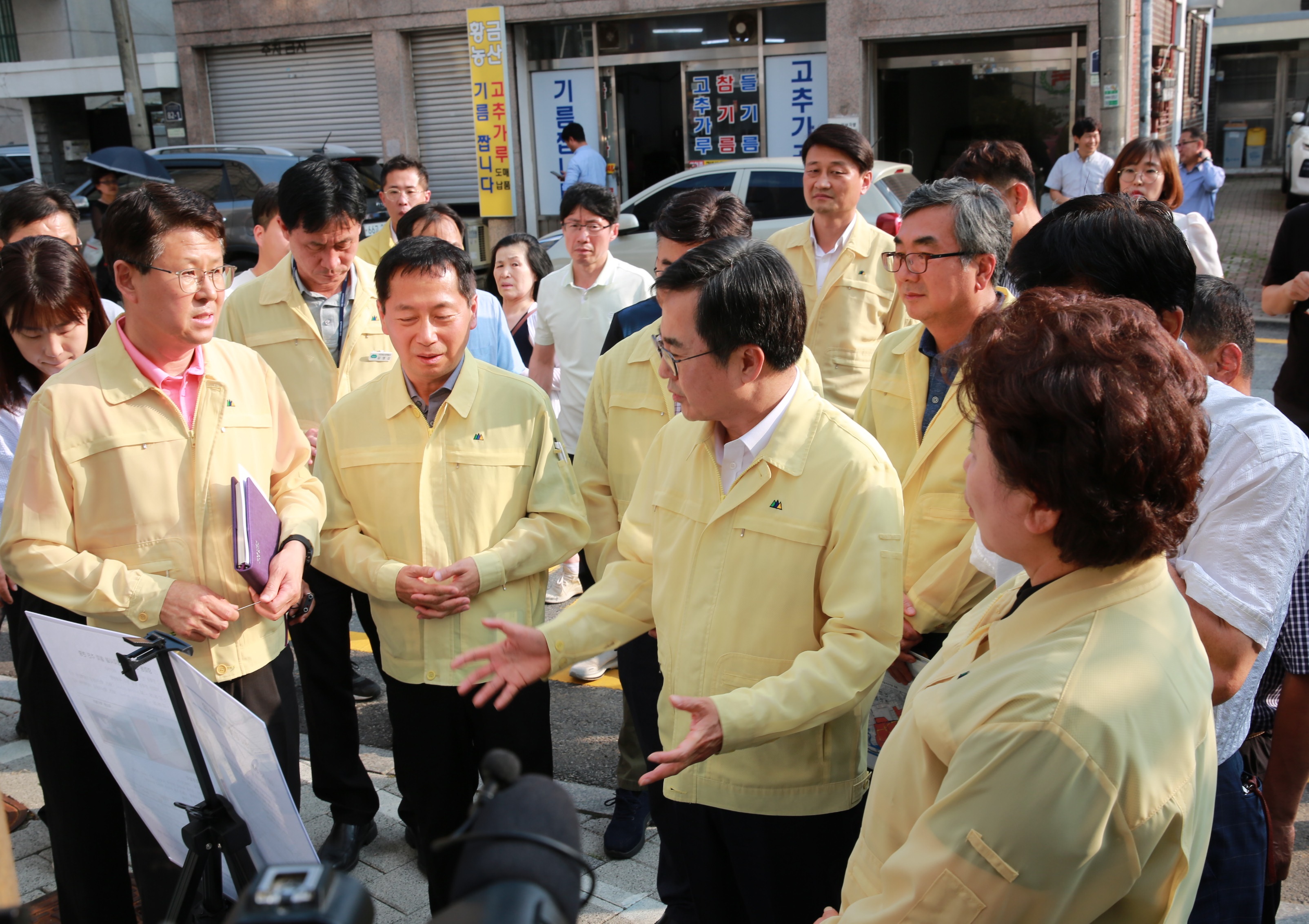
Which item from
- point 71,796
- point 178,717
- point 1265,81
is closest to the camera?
point 178,717

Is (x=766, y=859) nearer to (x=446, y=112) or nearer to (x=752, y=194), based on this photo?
(x=752, y=194)

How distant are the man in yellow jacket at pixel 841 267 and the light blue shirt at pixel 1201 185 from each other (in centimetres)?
682

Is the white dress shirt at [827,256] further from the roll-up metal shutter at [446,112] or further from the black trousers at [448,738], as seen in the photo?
the roll-up metal shutter at [446,112]

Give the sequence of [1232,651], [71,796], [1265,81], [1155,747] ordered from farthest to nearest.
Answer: [1265,81] < [71,796] < [1232,651] < [1155,747]

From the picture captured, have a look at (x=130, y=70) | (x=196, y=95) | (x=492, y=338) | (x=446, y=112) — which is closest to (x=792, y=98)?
(x=446, y=112)

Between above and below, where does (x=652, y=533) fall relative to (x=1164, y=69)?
below

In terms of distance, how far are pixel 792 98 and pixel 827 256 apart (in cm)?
1054

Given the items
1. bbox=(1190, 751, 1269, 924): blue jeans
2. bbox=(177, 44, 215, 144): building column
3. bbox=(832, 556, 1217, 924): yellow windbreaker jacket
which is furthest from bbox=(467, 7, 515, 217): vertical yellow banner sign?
bbox=(832, 556, 1217, 924): yellow windbreaker jacket

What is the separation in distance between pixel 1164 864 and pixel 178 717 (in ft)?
5.64

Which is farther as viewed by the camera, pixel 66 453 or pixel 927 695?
pixel 66 453

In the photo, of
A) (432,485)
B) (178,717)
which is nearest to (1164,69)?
(432,485)

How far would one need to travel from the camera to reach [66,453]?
259 cm

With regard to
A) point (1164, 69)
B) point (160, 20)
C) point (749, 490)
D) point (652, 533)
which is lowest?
point (652, 533)

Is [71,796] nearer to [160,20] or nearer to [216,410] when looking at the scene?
[216,410]
